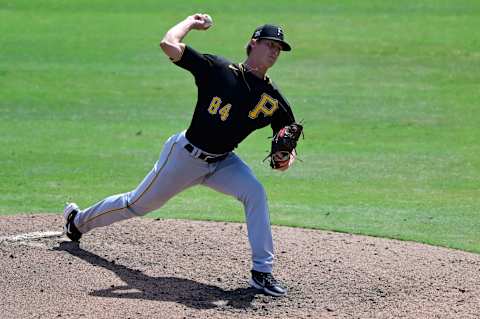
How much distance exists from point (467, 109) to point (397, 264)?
23.4 feet

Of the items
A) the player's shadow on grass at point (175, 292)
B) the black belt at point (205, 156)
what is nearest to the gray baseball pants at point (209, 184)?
the black belt at point (205, 156)

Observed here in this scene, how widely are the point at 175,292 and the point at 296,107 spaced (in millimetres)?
7592

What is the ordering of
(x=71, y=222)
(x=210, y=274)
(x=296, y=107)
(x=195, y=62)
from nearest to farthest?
(x=195, y=62), (x=210, y=274), (x=71, y=222), (x=296, y=107)

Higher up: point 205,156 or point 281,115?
point 281,115

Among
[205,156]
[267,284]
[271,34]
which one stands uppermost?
[271,34]

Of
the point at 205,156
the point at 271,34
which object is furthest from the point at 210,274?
the point at 271,34

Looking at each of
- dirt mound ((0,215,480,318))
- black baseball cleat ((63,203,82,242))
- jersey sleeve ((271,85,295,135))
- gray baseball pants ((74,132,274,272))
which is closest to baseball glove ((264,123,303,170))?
jersey sleeve ((271,85,295,135))

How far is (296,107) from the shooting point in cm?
1421

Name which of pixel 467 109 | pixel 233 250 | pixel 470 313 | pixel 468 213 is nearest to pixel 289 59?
pixel 467 109

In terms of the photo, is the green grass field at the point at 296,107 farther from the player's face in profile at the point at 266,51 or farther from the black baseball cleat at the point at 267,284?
the player's face in profile at the point at 266,51

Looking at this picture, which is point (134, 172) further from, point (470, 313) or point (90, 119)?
point (470, 313)

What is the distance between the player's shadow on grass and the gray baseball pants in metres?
0.29

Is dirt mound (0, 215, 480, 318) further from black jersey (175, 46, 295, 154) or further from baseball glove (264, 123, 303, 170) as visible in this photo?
black jersey (175, 46, 295, 154)

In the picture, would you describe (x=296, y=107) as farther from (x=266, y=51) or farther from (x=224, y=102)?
(x=224, y=102)
